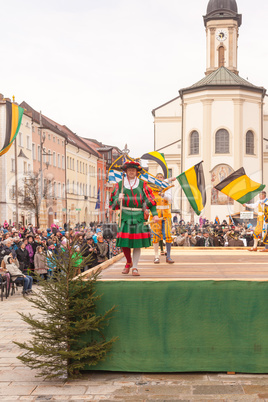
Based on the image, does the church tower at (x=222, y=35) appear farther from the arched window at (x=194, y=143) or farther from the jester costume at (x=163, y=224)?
the jester costume at (x=163, y=224)

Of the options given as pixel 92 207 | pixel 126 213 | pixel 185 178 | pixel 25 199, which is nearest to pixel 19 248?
pixel 185 178

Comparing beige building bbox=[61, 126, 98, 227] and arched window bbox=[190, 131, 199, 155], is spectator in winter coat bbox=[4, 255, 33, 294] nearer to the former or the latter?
arched window bbox=[190, 131, 199, 155]

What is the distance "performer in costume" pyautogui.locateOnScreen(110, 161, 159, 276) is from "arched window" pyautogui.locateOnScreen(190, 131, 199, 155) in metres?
47.6

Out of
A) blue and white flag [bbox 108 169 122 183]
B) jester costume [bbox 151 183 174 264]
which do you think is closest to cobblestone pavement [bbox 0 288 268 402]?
jester costume [bbox 151 183 174 264]

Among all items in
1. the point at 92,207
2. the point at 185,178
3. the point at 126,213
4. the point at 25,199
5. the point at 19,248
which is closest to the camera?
the point at 126,213

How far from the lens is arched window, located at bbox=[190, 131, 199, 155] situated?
55.2 m

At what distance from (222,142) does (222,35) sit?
16439mm

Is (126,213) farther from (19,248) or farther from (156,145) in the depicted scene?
(156,145)

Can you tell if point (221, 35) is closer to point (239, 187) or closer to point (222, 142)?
point (222, 142)

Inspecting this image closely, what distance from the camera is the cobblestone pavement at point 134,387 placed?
18.5 ft

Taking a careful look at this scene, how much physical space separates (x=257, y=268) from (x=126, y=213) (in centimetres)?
214

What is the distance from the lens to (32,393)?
586 cm

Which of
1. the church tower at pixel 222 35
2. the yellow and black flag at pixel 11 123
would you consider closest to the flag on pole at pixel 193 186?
the yellow and black flag at pixel 11 123

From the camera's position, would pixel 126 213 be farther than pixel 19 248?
No
